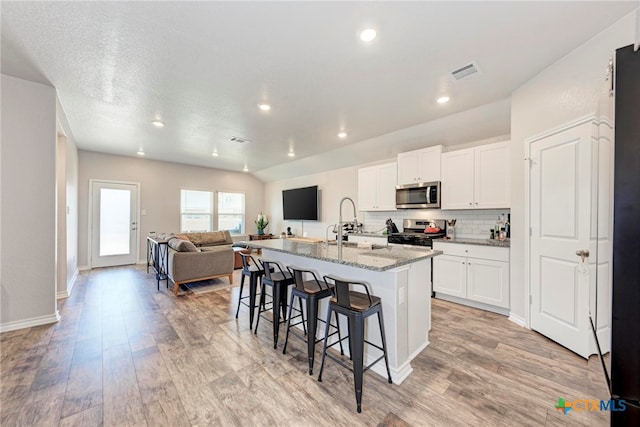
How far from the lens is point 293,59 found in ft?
7.62

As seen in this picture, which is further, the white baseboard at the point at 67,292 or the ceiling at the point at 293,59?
the white baseboard at the point at 67,292

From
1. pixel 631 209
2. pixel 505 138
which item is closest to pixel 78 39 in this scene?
pixel 631 209

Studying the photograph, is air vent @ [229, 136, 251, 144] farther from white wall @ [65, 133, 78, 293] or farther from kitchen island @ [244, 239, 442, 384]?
kitchen island @ [244, 239, 442, 384]

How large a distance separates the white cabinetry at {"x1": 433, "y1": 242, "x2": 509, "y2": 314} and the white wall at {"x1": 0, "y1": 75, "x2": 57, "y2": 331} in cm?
491

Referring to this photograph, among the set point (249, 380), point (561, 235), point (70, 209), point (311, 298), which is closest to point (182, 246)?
point (70, 209)

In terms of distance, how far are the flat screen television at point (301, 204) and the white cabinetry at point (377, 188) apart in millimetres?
1698

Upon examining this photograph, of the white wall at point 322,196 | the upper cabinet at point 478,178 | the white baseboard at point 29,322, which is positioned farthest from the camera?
the white wall at point 322,196

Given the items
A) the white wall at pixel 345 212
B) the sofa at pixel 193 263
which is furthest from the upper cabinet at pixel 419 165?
the sofa at pixel 193 263

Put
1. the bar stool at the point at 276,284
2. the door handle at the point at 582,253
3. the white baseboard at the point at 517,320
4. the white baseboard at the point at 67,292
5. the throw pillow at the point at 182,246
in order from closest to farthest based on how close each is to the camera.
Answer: the door handle at the point at 582,253 → the bar stool at the point at 276,284 → the white baseboard at the point at 517,320 → the white baseboard at the point at 67,292 → the throw pillow at the point at 182,246

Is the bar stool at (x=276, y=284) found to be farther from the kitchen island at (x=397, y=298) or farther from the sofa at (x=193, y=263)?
the sofa at (x=193, y=263)

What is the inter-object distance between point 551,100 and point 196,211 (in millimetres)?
7767

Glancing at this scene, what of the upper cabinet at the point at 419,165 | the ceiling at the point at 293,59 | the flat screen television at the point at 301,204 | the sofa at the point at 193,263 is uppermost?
the ceiling at the point at 293,59

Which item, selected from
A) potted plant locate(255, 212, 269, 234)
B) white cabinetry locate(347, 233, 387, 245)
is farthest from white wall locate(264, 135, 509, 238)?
white cabinetry locate(347, 233, 387, 245)

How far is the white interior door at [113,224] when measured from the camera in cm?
586
